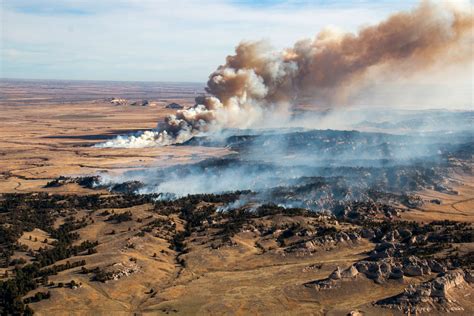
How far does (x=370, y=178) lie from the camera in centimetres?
18288

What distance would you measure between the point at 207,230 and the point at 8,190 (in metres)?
84.3

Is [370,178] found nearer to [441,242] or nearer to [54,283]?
[441,242]

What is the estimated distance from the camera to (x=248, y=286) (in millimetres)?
99938

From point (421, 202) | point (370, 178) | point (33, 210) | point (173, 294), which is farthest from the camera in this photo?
point (370, 178)

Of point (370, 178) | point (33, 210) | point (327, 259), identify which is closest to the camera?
point (327, 259)

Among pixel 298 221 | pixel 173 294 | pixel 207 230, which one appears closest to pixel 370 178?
pixel 298 221

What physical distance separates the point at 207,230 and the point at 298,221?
2257 cm

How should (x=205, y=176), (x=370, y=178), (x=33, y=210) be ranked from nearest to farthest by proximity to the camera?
(x=33, y=210) → (x=370, y=178) → (x=205, y=176)

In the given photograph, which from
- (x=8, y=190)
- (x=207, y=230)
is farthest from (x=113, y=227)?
(x=8, y=190)

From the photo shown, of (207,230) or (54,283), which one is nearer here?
(54,283)

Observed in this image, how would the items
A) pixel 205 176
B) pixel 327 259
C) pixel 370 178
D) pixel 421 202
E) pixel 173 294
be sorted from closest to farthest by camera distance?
1. pixel 173 294
2. pixel 327 259
3. pixel 421 202
4. pixel 370 178
5. pixel 205 176

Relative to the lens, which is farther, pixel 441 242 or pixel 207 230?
pixel 207 230

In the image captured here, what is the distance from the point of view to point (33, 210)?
502 ft

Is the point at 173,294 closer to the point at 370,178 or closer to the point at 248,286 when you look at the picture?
the point at 248,286
